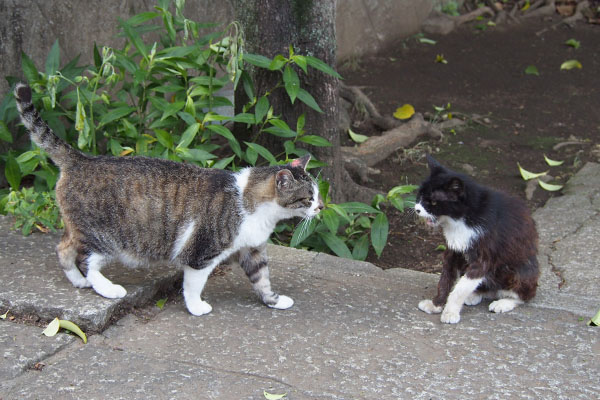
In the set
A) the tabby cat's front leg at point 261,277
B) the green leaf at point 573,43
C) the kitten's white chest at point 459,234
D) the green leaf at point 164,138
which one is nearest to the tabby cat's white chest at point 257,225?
the tabby cat's front leg at point 261,277

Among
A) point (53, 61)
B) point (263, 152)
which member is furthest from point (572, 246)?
point (53, 61)

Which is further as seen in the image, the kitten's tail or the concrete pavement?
the kitten's tail

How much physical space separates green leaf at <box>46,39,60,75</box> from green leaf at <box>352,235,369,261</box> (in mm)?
2261

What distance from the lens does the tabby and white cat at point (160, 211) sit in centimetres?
353

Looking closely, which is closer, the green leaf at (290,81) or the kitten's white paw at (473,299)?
the kitten's white paw at (473,299)

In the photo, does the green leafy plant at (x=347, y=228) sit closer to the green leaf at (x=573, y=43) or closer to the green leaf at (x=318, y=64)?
the green leaf at (x=318, y=64)

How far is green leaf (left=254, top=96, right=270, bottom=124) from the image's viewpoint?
183 inches

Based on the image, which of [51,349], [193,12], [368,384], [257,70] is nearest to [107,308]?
[51,349]

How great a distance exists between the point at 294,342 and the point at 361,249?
1.60 metres

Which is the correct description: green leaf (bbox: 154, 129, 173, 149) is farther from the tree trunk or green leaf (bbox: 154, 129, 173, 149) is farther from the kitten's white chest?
the kitten's white chest

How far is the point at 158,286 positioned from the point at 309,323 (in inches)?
32.8

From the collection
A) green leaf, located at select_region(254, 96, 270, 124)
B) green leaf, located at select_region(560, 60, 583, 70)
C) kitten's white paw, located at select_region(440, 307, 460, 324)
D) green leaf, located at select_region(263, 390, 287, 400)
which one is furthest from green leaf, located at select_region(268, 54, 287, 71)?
green leaf, located at select_region(560, 60, 583, 70)

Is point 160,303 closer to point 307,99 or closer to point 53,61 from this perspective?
point 307,99

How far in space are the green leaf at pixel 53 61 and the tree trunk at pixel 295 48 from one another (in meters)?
1.21
